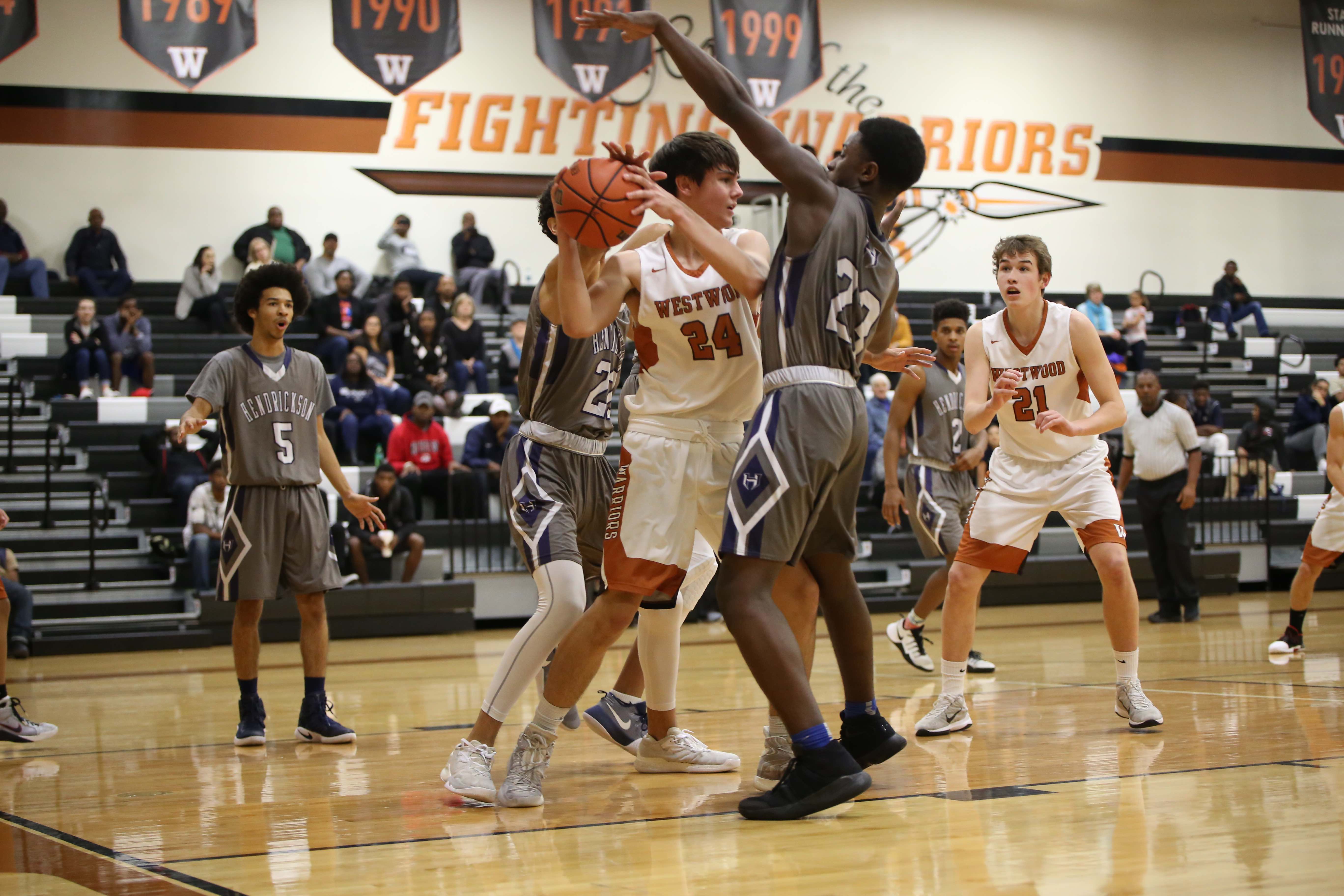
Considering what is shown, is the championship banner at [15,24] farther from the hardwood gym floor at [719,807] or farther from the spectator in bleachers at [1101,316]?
the spectator in bleachers at [1101,316]

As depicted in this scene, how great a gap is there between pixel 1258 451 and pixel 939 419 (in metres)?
9.64

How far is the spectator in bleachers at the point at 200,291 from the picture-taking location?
16.4 meters

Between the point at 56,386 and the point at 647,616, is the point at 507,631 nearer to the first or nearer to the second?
the point at 56,386

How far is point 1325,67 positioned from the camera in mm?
19469

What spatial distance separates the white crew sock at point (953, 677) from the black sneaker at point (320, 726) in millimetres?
2362

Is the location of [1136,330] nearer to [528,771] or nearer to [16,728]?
[16,728]

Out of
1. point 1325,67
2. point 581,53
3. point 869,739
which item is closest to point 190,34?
point 581,53

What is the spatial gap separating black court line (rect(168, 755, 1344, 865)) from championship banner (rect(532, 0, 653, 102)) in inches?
553

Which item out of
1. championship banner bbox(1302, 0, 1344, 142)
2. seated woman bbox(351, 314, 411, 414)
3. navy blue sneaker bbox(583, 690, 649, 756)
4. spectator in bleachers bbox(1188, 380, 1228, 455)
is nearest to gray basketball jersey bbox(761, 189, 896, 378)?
navy blue sneaker bbox(583, 690, 649, 756)

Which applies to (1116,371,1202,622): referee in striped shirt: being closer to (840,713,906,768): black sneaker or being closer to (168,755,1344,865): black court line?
(168,755,1344,865): black court line

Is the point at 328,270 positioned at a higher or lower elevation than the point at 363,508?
higher

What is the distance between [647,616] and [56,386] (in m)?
12.2

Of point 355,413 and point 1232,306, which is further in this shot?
point 1232,306

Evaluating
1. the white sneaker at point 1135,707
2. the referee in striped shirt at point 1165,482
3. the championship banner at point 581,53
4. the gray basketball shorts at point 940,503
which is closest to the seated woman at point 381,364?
the championship banner at point 581,53
